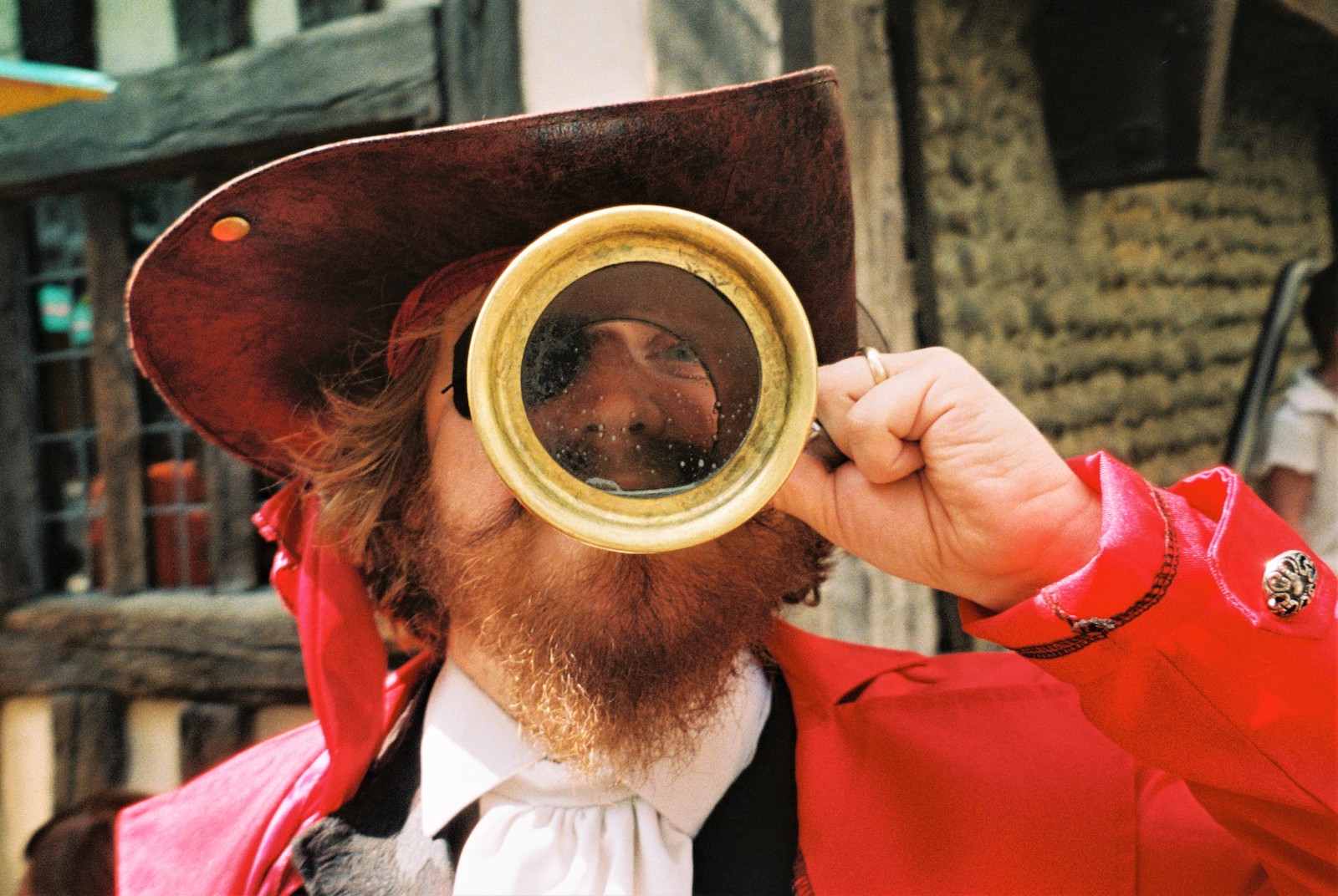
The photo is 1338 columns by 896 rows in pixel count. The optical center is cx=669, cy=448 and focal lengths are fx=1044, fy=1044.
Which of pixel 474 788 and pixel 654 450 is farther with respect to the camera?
pixel 474 788

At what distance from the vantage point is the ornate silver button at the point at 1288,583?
3.47 feet

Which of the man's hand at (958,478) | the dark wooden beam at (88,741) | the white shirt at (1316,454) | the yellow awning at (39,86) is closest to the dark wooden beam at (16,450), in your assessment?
the dark wooden beam at (88,741)

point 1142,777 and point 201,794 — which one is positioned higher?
point 1142,777

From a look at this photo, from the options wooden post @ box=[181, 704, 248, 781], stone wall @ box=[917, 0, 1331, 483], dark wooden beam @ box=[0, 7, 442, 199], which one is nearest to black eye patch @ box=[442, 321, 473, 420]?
dark wooden beam @ box=[0, 7, 442, 199]

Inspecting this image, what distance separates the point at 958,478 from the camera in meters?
1.14

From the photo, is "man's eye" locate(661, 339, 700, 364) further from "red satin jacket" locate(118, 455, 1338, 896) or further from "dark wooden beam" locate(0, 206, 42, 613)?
"dark wooden beam" locate(0, 206, 42, 613)

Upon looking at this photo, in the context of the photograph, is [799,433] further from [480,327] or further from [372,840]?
[372,840]

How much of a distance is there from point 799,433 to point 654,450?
0.17 metres

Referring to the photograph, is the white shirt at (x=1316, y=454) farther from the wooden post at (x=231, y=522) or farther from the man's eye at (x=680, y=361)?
the wooden post at (x=231, y=522)

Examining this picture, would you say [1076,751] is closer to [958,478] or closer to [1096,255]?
[958,478]

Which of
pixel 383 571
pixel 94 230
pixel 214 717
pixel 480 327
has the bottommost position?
pixel 214 717

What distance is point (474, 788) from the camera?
1415 millimetres

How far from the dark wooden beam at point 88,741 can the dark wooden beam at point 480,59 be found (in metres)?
2.38

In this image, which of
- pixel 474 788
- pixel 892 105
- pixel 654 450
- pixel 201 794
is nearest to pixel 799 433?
pixel 654 450
